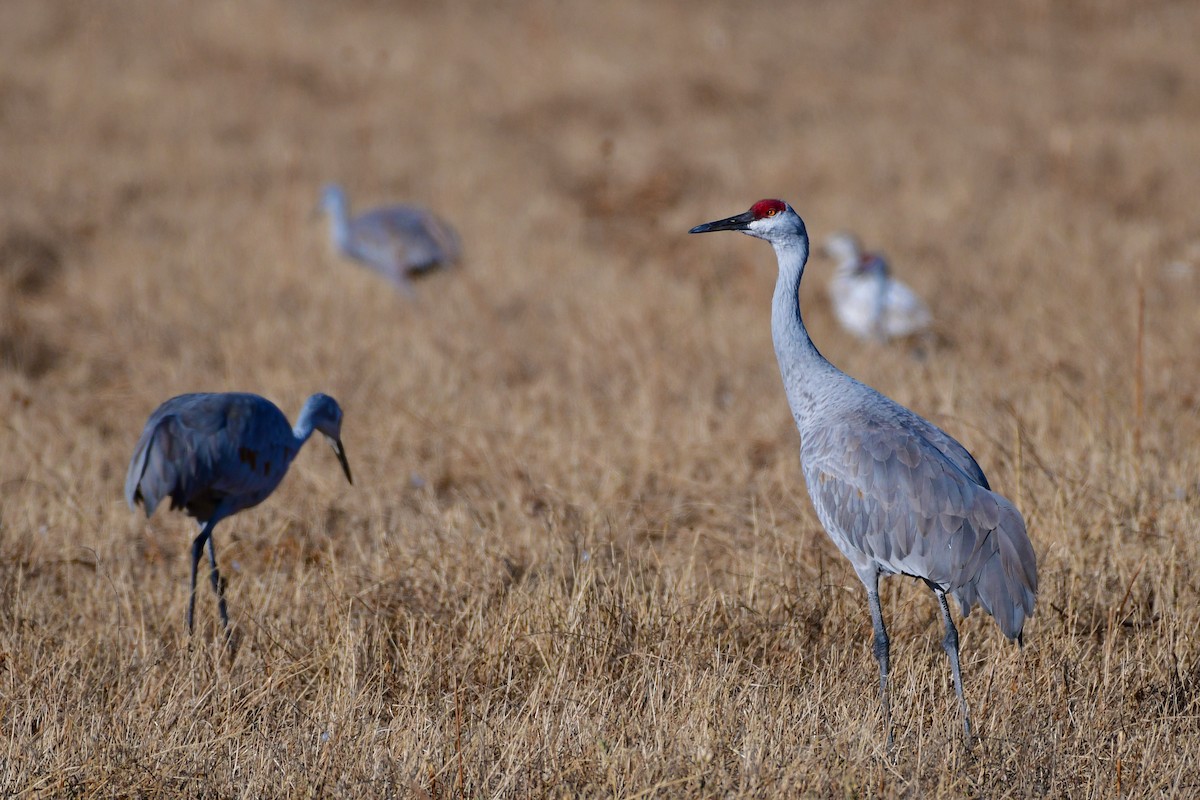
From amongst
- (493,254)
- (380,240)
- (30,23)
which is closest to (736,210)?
(493,254)

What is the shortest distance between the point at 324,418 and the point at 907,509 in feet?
8.37

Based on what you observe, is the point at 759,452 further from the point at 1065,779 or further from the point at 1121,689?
the point at 1065,779

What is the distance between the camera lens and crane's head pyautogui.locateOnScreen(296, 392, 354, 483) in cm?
496

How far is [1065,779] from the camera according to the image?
10.2 feet

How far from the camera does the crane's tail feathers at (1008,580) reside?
339 cm

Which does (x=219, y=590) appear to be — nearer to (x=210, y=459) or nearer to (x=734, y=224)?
(x=210, y=459)

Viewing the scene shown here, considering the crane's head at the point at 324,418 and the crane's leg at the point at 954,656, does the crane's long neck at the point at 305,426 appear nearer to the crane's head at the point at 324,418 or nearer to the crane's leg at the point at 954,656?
the crane's head at the point at 324,418

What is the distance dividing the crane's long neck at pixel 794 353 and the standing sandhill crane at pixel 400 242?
18.7ft

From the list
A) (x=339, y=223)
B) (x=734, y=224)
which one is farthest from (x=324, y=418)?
(x=339, y=223)

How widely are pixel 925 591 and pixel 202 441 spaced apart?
2664 mm

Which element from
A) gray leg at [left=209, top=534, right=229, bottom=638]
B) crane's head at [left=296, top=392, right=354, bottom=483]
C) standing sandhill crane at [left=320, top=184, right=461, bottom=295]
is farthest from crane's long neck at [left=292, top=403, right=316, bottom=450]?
standing sandhill crane at [left=320, top=184, right=461, bottom=295]

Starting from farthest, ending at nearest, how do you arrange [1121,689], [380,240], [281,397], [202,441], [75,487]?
[380,240] < [281,397] < [75,487] < [202,441] < [1121,689]

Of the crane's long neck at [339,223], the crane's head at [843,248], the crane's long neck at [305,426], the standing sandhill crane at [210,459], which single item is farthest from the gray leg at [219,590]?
the crane's head at [843,248]

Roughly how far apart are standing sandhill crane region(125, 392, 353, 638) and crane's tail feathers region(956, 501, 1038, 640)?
96.9 inches
